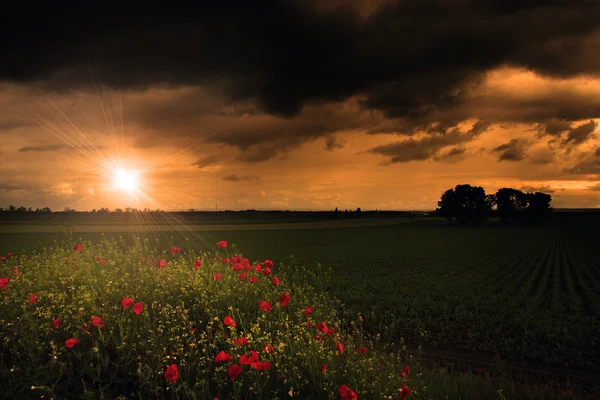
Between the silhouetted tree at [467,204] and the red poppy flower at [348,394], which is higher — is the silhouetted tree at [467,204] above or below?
above

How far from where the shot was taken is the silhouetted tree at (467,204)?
4441 inches

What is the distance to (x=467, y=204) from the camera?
374 feet

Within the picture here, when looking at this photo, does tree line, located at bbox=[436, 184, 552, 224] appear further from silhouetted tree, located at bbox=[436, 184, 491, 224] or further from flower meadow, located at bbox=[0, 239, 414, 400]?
flower meadow, located at bbox=[0, 239, 414, 400]

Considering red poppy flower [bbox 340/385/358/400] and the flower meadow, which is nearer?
red poppy flower [bbox 340/385/358/400]

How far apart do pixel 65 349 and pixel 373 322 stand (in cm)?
913

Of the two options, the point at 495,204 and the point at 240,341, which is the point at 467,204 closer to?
the point at 495,204

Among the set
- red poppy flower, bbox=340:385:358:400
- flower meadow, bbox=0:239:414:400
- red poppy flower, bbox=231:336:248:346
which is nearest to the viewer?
red poppy flower, bbox=340:385:358:400

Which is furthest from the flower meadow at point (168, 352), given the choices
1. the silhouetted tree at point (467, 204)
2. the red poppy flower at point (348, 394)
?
the silhouetted tree at point (467, 204)

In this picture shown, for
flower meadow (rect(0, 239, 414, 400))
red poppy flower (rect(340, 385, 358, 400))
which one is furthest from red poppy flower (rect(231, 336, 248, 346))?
red poppy flower (rect(340, 385, 358, 400))

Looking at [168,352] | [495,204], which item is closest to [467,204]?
[495,204]

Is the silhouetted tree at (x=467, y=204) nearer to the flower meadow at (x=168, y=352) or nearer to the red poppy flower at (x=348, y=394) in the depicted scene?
the flower meadow at (x=168, y=352)

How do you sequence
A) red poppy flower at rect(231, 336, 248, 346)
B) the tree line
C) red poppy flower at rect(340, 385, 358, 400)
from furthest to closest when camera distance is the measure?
the tree line, red poppy flower at rect(231, 336, 248, 346), red poppy flower at rect(340, 385, 358, 400)

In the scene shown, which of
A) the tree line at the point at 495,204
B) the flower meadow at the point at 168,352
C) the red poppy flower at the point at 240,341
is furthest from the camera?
the tree line at the point at 495,204

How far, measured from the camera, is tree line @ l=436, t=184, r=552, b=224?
113m
